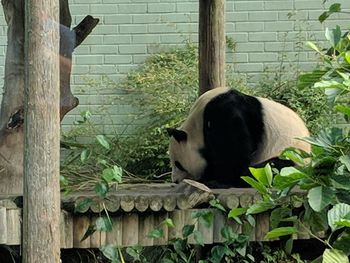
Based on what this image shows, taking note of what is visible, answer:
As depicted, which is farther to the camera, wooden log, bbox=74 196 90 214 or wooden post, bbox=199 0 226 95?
wooden post, bbox=199 0 226 95

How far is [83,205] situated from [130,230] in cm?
38

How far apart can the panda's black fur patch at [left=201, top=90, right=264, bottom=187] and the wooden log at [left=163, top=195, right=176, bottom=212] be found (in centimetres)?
98

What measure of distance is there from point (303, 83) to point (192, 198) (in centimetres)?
220

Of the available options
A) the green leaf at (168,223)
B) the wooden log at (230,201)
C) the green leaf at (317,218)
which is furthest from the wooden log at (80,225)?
the green leaf at (317,218)

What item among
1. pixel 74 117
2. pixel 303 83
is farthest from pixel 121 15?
pixel 303 83

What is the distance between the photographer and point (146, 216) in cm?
456

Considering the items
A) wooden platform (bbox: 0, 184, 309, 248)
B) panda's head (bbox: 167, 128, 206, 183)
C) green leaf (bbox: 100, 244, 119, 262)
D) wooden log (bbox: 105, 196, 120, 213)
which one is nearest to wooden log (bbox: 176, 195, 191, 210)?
wooden platform (bbox: 0, 184, 309, 248)

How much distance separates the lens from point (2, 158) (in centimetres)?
470

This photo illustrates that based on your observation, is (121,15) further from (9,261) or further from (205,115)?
(9,261)

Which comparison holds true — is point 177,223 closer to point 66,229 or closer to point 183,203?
point 183,203

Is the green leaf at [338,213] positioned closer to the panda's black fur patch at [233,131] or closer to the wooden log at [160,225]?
the wooden log at [160,225]

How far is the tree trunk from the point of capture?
468 cm

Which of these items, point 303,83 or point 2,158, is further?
point 2,158

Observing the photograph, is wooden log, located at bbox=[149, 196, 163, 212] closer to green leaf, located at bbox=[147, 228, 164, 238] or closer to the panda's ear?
green leaf, located at bbox=[147, 228, 164, 238]
